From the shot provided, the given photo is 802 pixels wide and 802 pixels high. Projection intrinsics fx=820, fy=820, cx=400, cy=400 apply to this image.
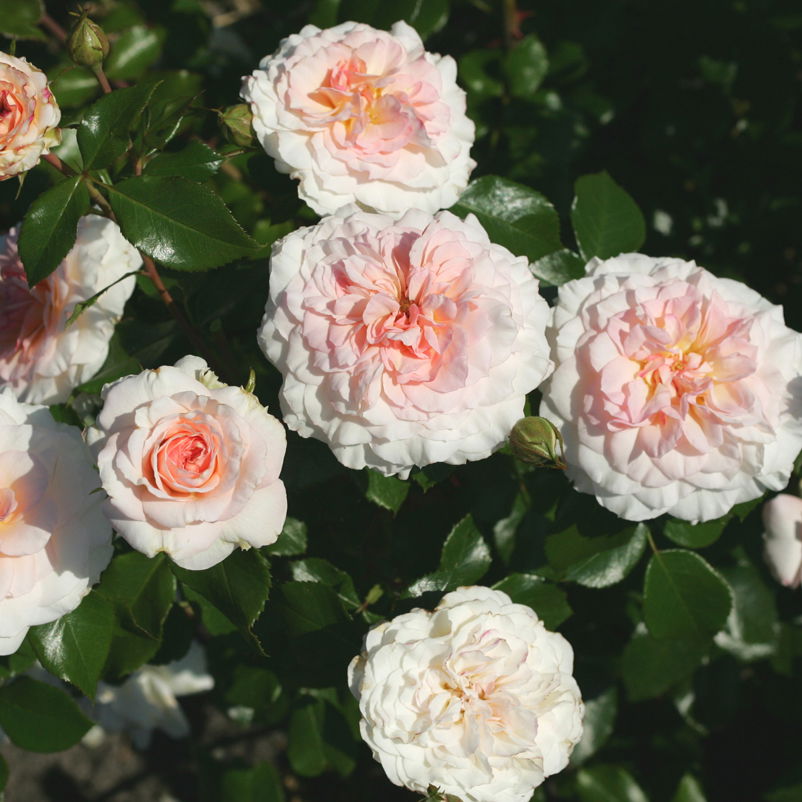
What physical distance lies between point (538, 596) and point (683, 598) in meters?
0.24

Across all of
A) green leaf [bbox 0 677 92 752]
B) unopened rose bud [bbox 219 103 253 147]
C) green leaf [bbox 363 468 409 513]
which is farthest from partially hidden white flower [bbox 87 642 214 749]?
unopened rose bud [bbox 219 103 253 147]

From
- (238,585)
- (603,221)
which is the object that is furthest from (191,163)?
(603,221)

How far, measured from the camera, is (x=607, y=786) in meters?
1.89

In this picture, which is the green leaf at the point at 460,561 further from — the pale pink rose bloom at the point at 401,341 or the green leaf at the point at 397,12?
the green leaf at the point at 397,12

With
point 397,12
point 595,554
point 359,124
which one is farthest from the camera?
point 397,12

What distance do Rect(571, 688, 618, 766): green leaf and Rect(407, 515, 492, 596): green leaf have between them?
813 millimetres

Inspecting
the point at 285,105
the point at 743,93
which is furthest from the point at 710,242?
the point at 285,105

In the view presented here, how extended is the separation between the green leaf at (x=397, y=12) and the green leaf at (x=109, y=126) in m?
0.67

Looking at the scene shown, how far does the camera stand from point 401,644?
3.22 feet

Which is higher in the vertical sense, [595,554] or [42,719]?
[595,554]

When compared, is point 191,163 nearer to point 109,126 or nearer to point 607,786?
point 109,126

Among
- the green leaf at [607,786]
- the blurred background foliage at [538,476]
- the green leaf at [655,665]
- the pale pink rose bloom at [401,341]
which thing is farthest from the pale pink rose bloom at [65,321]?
the green leaf at [607,786]

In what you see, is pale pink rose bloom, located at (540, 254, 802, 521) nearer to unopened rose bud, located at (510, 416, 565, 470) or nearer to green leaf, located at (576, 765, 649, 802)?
unopened rose bud, located at (510, 416, 565, 470)

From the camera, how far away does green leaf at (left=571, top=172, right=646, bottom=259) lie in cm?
131
